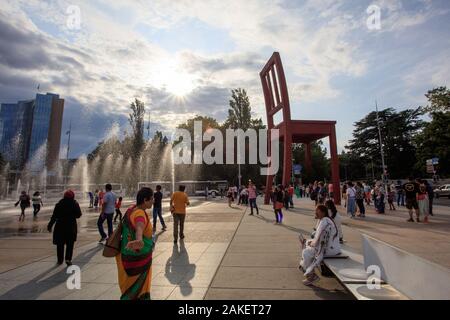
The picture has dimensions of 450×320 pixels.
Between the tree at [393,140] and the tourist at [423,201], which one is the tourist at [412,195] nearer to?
the tourist at [423,201]

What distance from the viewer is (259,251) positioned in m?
6.72

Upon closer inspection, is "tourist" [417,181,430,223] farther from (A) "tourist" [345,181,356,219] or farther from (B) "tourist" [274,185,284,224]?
(B) "tourist" [274,185,284,224]

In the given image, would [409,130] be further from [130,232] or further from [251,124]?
[130,232]

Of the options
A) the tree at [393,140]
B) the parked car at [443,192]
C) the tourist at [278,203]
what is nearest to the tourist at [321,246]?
the tourist at [278,203]

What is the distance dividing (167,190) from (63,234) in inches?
1665

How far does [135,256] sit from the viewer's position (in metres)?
2.86

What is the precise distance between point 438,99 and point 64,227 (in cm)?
4075

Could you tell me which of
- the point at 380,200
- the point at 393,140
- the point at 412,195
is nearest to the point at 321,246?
the point at 412,195

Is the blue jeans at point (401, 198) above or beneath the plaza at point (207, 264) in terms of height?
above

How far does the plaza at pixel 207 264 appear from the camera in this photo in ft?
13.8

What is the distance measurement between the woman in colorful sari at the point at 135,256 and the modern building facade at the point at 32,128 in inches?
4086

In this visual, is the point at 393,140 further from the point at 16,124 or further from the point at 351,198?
the point at 16,124

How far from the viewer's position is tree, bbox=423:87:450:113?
107 feet
